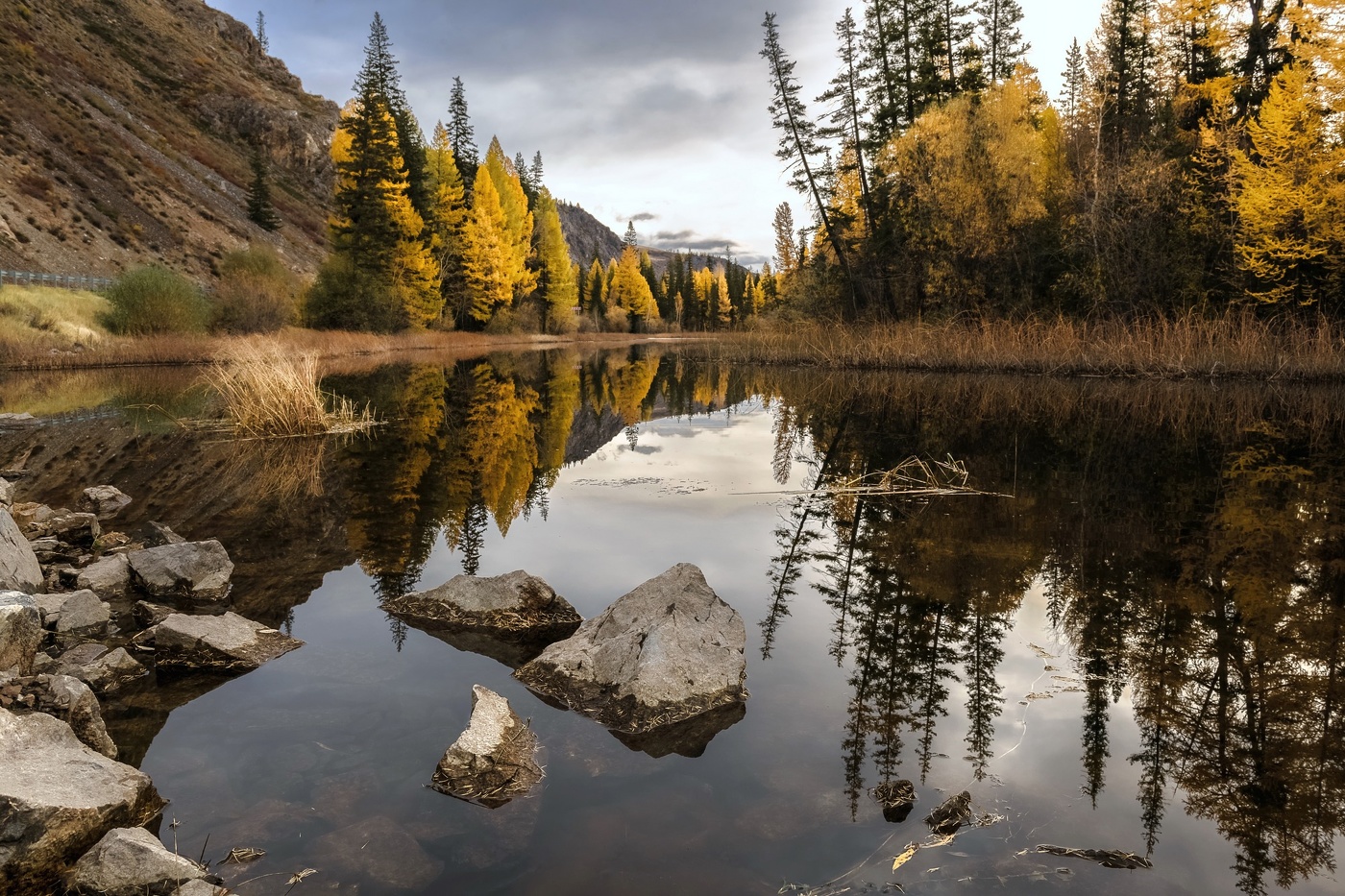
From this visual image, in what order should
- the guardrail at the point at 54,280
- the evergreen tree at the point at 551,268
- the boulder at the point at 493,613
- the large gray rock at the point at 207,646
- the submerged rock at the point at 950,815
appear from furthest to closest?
the evergreen tree at the point at 551,268 < the guardrail at the point at 54,280 < the boulder at the point at 493,613 < the large gray rock at the point at 207,646 < the submerged rock at the point at 950,815

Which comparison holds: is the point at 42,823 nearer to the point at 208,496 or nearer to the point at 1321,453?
the point at 208,496

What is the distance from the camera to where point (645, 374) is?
29016 millimetres

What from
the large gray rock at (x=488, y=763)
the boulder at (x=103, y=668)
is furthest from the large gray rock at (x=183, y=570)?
the large gray rock at (x=488, y=763)

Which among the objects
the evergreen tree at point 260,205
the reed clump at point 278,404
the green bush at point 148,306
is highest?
the evergreen tree at point 260,205

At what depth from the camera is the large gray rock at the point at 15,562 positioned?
4828 millimetres

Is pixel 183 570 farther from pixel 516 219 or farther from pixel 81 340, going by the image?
pixel 516 219

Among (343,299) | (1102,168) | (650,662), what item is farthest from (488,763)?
(343,299)

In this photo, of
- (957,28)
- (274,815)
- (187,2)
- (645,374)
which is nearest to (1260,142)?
(957,28)

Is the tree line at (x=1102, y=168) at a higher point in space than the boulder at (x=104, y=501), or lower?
higher

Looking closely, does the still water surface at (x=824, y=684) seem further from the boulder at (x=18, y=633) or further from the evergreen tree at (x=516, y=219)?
the evergreen tree at (x=516, y=219)

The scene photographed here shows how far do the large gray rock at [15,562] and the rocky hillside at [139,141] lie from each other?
39801 millimetres

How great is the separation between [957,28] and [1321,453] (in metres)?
23.9

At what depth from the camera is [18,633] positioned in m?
3.76

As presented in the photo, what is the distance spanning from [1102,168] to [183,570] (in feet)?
82.3
